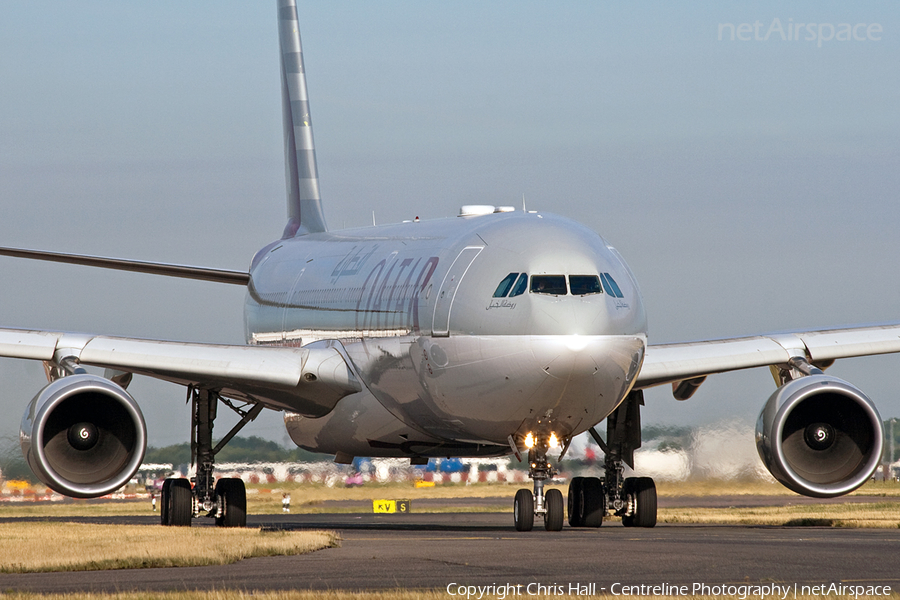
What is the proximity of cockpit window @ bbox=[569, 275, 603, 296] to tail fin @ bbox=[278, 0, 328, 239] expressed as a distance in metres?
13.8

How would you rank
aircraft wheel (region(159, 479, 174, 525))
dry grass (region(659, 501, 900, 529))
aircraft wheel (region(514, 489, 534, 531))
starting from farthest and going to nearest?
dry grass (region(659, 501, 900, 529)), aircraft wheel (region(159, 479, 174, 525)), aircraft wheel (region(514, 489, 534, 531))

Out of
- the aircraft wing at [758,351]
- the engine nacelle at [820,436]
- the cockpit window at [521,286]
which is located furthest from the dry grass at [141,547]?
the engine nacelle at [820,436]

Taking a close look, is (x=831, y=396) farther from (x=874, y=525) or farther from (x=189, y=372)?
(x=189, y=372)

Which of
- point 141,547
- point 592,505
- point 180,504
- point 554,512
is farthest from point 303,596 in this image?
point 180,504

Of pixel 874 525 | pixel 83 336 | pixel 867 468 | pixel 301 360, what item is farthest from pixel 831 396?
pixel 83 336

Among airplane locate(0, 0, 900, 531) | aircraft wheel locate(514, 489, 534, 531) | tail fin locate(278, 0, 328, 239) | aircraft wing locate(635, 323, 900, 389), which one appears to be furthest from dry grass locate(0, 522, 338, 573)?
tail fin locate(278, 0, 328, 239)

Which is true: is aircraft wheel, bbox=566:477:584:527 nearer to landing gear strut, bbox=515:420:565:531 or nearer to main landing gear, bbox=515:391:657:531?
main landing gear, bbox=515:391:657:531

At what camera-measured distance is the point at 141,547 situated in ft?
52.7

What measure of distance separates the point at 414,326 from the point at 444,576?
273 inches

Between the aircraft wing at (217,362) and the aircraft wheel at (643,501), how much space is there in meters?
4.46

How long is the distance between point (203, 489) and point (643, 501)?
21.4 ft

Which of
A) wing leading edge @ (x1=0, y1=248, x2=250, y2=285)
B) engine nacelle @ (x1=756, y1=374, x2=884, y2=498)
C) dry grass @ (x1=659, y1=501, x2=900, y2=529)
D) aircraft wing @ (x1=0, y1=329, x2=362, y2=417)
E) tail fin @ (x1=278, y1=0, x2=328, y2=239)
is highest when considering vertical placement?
tail fin @ (x1=278, y1=0, x2=328, y2=239)

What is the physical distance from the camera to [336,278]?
23.8 meters

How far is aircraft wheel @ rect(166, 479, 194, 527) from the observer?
2239cm
